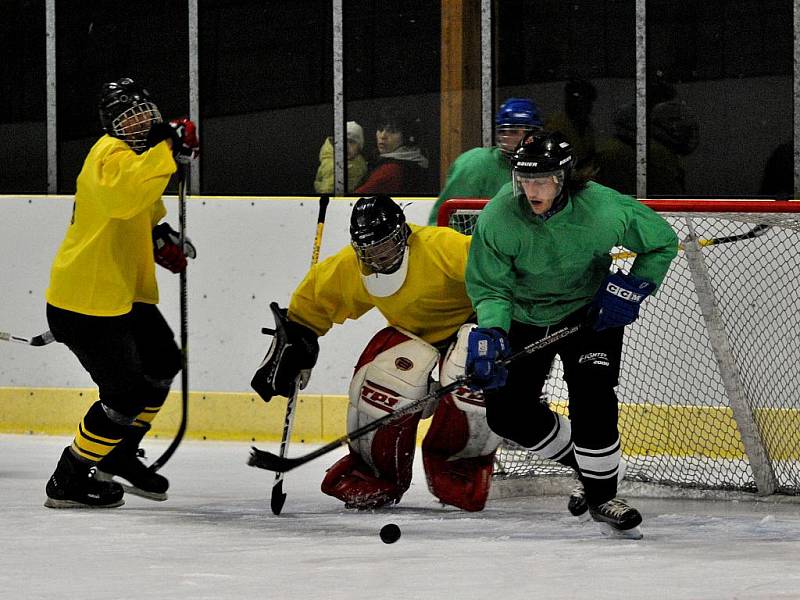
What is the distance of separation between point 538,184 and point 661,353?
1.65m

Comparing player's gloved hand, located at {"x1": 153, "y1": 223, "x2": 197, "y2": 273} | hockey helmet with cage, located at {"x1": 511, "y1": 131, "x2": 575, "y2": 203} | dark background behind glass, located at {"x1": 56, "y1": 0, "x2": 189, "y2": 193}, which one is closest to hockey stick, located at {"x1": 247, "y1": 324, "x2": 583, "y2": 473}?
hockey helmet with cage, located at {"x1": 511, "y1": 131, "x2": 575, "y2": 203}

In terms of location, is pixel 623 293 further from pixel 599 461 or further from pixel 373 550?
pixel 373 550

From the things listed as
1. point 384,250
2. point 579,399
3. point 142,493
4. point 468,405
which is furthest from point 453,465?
point 142,493

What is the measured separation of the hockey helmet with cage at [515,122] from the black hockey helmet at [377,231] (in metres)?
0.77

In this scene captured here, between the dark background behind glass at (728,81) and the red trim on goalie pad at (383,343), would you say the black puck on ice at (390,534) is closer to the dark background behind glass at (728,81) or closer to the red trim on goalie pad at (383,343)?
the red trim on goalie pad at (383,343)

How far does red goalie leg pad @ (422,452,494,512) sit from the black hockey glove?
431mm

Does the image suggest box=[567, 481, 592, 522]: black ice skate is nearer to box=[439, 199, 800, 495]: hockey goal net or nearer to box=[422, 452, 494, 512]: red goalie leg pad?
box=[422, 452, 494, 512]: red goalie leg pad

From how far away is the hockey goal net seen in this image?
16.4 ft

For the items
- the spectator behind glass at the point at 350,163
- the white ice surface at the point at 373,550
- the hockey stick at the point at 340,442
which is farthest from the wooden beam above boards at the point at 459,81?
the hockey stick at the point at 340,442

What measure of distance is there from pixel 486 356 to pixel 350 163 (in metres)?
2.81

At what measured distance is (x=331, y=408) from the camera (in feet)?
20.1

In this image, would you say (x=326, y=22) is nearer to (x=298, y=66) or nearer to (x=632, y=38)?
(x=298, y=66)

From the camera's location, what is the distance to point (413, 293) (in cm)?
464

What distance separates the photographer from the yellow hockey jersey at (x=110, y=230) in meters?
4.55
